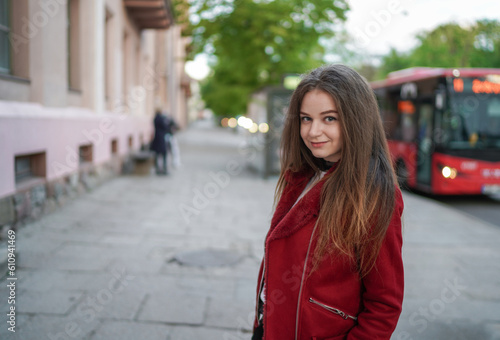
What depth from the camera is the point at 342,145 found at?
167 centimetres

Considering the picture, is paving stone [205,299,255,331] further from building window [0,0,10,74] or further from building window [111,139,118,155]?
building window [111,139,118,155]

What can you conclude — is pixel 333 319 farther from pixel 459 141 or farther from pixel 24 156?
pixel 459 141

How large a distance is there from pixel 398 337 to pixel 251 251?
2.39m

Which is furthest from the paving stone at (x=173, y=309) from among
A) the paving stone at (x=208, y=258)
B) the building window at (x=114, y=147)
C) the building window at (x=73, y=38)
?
the building window at (x=114, y=147)

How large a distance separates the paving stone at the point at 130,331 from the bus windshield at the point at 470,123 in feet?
27.2

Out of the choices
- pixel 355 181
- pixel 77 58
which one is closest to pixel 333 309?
pixel 355 181

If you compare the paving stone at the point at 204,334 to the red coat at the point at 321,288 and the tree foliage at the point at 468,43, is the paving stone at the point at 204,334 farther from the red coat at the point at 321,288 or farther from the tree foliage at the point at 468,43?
the tree foliage at the point at 468,43

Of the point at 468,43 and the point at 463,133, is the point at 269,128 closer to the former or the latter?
the point at 463,133

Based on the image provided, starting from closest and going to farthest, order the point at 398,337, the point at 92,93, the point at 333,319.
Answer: the point at 333,319
the point at 398,337
the point at 92,93

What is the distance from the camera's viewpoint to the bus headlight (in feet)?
32.4

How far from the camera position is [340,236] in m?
1.57

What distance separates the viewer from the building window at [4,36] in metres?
5.76

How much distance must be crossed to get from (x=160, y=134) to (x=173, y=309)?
914 centimetres

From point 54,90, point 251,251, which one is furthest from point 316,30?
point 251,251
